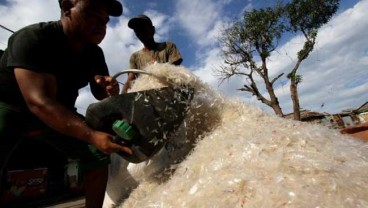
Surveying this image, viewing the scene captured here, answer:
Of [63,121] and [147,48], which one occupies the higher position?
[147,48]

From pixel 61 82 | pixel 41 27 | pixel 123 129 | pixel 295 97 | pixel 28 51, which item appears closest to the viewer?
pixel 123 129

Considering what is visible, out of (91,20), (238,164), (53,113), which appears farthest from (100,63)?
(238,164)

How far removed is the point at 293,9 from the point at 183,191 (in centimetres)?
2229

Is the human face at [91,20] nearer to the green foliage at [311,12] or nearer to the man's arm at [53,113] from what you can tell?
the man's arm at [53,113]

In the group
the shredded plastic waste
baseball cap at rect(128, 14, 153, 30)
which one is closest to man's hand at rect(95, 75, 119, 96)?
the shredded plastic waste

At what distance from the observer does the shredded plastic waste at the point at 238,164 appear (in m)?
1.01

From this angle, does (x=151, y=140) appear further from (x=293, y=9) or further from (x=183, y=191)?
(x=293, y=9)

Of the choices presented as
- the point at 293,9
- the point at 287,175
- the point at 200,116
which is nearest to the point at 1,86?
the point at 200,116

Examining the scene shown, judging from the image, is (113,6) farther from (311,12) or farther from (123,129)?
(311,12)

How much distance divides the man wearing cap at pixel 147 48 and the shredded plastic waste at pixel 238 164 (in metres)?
1.85

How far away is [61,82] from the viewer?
6.22 ft

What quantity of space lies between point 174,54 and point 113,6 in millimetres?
1878

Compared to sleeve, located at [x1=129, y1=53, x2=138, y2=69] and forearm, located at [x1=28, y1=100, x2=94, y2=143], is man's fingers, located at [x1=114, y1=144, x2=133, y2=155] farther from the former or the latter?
sleeve, located at [x1=129, y1=53, x2=138, y2=69]

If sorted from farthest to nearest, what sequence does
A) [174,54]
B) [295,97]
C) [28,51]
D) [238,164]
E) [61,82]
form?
[295,97] < [174,54] < [61,82] < [28,51] < [238,164]
